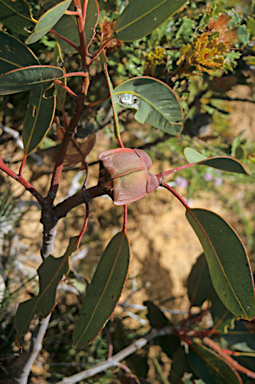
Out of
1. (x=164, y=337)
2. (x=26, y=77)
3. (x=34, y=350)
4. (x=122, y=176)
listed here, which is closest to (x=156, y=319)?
(x=164, y=337)

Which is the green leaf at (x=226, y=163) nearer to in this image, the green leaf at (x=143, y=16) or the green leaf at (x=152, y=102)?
the green leaf at (x=152, y=102)

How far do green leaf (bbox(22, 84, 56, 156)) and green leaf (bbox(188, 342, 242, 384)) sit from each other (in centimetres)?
68

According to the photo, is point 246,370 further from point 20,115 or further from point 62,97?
point 20,115

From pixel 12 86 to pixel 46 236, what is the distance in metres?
0.28

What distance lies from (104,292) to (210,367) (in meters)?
0.47

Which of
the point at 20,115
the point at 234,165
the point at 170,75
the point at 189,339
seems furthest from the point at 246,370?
the point at 20,115

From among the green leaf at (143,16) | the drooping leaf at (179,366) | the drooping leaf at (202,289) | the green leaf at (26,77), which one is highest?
the green leaf at (143,16)

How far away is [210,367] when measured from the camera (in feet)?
2.35

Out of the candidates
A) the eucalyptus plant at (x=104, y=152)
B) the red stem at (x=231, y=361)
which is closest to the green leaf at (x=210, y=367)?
the red stem at (x=231, y=361)

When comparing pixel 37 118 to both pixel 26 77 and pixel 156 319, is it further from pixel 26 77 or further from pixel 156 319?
pixel 156 319

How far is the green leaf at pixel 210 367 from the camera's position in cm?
68

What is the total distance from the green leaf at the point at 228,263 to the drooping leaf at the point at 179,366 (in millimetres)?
471

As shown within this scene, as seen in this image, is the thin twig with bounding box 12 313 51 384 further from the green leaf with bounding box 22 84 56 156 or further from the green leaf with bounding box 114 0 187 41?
the green leaf with bounding box 114 0 187 41

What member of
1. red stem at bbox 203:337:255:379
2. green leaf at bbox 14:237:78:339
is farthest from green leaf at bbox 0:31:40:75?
red stem at bbox 203:337:255:379
